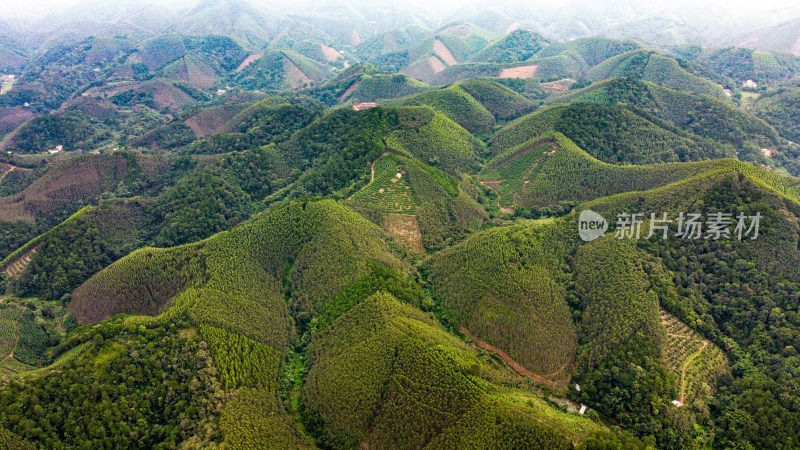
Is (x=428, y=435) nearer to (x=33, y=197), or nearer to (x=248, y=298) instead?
(x=248, y=298)

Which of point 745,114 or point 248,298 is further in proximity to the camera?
point 745,114

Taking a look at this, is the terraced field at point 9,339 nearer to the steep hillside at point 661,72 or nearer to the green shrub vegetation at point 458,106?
the green shrub vegetation at point 458,106

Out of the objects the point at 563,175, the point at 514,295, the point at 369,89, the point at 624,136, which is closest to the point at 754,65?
the point at 624,136

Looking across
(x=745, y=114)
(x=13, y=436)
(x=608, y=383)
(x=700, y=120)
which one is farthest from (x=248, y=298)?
(x=745, y=114)

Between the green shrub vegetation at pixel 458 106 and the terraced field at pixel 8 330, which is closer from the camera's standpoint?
the terraced field at pixel 8 330

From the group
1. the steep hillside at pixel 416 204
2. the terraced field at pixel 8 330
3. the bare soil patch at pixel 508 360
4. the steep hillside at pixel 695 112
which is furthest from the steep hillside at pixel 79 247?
the steep hillside at pixel 695 112

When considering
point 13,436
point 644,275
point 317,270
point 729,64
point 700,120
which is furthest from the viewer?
point 729,64

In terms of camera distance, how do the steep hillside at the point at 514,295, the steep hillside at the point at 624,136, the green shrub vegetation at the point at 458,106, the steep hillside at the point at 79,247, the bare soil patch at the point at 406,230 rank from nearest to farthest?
the steep hillside at the point at 514,295, the steep hillside at the point at 79,247, the bare soil patch at the point at 406,230, the steep hillside at the point at 624,136, the green shrub vegetation at the point at 458,106

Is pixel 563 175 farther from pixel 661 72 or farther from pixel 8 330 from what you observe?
pixel 8 330

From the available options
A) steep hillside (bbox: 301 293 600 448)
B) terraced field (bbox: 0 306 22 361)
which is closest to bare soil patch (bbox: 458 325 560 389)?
steep hillside (bbox: 301 293 600 448)
